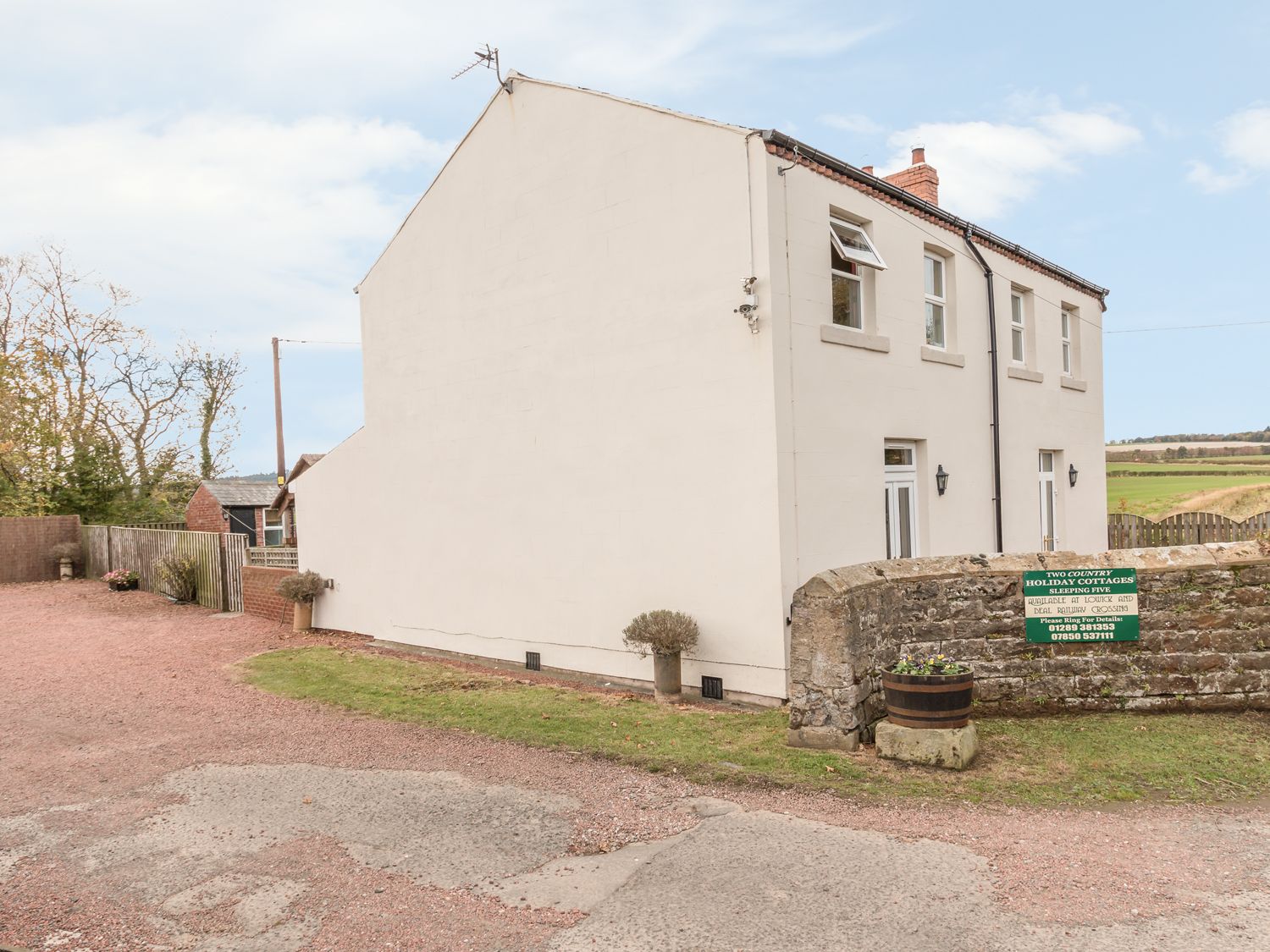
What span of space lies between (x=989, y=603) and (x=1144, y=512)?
835 inches

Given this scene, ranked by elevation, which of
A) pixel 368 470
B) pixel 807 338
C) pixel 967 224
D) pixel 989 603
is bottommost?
pixel 989 603

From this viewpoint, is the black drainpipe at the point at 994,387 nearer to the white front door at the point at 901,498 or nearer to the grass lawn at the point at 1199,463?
the white front door at the point at 901,498

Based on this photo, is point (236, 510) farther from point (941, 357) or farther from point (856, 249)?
point (856, 249)

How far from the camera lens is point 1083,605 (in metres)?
8.02

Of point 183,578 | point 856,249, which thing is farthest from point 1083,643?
point 183,578

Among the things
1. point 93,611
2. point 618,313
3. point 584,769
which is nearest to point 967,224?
point 618,313

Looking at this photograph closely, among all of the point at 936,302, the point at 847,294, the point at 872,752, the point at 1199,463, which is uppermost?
the point at 936,302

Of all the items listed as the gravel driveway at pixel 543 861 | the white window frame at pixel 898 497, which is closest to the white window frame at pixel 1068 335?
the white window frame at pixel 898 497

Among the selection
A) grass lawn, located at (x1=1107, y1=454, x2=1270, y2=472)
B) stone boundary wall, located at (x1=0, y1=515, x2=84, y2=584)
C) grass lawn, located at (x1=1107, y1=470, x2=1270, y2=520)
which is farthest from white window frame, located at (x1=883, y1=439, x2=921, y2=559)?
grass lawn, located at (x1=1107, y1=454, x2=1270, y2=472)

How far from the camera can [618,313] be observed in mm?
10906

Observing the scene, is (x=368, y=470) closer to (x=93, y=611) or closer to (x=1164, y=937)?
(x=93, y=611)

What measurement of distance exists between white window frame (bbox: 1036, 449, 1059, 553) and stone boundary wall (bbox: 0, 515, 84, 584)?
27.8m

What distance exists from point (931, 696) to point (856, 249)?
6.04 metres

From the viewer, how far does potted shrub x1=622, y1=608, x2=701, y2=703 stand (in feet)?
31.7
